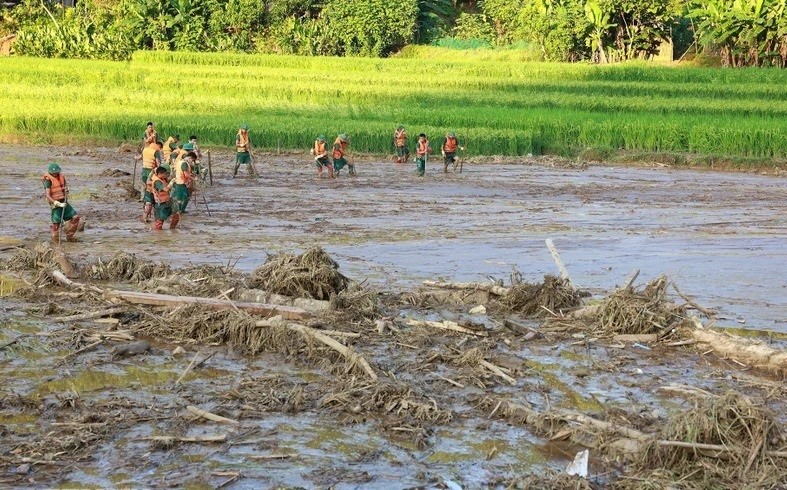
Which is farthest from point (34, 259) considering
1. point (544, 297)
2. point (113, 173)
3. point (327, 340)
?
point (113, 173)

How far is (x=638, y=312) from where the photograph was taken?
972cm

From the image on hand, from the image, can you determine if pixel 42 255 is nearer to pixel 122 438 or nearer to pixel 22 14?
pixel 122 438

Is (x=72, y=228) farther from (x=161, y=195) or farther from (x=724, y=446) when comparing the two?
(x=724, y=446)

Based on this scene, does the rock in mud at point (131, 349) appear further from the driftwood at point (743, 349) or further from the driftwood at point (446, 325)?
the driftwood at point (743, 349)

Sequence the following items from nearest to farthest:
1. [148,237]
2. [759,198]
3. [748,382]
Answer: [748,382], [148,237], [759,198]

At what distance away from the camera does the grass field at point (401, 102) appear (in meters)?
27.7

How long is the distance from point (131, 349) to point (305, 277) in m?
1.86

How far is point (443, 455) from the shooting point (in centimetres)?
720

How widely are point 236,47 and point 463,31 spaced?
11251 millimetres

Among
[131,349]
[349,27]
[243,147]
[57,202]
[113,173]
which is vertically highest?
[349,27]

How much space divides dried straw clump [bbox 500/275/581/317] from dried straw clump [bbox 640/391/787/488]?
375cm

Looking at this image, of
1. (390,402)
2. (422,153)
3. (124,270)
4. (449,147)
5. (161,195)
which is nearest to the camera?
(390,402)

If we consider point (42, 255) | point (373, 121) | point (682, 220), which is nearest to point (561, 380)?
point (42, 255)

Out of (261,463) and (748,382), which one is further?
(748,382)
